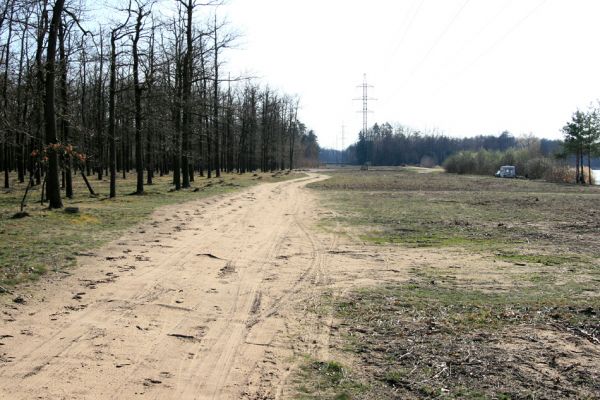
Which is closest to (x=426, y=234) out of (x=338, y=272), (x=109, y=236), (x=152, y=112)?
(x=338, y=272)

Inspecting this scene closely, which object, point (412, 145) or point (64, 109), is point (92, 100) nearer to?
point (64, 109)

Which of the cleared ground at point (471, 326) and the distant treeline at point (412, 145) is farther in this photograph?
the distant treeline at point (412, 145)

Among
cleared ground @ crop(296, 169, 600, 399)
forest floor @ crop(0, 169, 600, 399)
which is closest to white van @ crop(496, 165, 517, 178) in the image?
cleared ground @ crop(296, 169, 600, 399)

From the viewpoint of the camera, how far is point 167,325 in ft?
20.3

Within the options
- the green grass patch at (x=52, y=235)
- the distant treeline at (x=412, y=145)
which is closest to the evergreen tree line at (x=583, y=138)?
the green grass patch at (x=52, y=235)

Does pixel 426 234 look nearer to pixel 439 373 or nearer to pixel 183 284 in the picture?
pixel 183 284

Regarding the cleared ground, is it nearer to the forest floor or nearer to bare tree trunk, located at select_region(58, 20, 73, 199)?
the forest floor

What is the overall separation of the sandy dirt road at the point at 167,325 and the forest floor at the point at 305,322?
2 centimetres

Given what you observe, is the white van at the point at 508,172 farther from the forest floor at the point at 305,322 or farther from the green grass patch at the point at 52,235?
the forest floor at the point at 305,322

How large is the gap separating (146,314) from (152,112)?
2121 cm

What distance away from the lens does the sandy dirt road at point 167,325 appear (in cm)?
459

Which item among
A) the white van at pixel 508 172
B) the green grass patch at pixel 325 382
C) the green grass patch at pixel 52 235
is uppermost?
the white van at pixel 508 172

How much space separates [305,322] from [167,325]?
1628 mm

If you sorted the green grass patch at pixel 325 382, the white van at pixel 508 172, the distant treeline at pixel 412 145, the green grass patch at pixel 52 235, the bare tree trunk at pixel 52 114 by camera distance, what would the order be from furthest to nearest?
1. the distant treeline at pixel 412 145
2. the white van at pixel 508 172
3. the bare tree trunk at pixel 52 114
4. the green grass patch at pixel 52 235
5. the green grass patch at pixel 325 382
